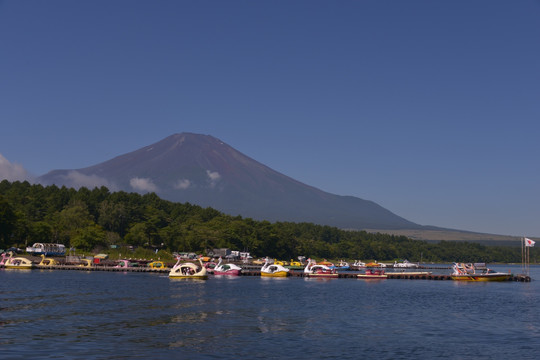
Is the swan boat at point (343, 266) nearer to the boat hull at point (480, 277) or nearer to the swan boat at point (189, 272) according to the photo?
the boat hull at point (480, 277)

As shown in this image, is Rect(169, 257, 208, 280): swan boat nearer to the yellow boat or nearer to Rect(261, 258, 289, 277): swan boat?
Rect(261, 258, 289, 277): swan boat

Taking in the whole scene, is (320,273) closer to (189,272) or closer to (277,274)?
(277,274)

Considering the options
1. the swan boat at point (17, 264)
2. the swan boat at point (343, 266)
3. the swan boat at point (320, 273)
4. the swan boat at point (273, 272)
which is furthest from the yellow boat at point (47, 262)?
the swan boat at point (343, 266)

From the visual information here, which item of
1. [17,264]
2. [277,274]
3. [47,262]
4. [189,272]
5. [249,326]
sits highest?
[47,262]

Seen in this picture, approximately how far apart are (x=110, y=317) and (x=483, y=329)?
27.3 meters

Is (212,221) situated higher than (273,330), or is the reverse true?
(212,221)

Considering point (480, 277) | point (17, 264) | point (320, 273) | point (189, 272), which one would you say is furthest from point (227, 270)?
point (480, 277)

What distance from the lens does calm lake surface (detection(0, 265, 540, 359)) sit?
29.7m

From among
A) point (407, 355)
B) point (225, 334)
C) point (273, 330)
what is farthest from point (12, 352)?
point (407, 355)

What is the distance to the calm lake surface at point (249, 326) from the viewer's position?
2972 centimetres

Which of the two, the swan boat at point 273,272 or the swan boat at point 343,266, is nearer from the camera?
the swan boat at point 273,272

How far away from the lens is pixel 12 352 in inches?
1077

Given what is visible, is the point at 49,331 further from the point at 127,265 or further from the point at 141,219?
the point at 141,219

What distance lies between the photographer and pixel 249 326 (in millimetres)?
38000
